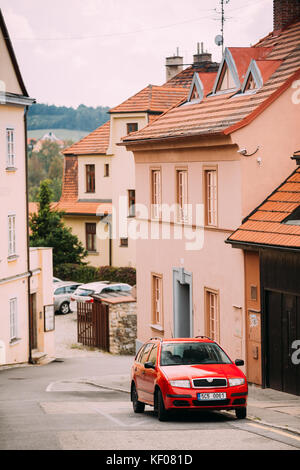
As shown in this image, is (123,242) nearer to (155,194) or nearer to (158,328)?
(155,194)

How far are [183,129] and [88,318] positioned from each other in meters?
13.3

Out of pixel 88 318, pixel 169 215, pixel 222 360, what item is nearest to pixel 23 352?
pixel 88 318

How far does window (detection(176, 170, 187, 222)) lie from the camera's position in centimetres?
2709

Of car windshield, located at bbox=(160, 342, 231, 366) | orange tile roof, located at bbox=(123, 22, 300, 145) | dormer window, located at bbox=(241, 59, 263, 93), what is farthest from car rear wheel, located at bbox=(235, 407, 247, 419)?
dormer window, located at bbox=(241, 59, 263, 93)

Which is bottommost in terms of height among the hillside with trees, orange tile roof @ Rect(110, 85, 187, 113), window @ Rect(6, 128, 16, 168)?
window @ Rect(6, 128, 16, 168)

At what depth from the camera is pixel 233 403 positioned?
602 inches

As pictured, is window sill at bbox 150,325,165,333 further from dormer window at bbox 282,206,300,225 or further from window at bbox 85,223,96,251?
window at bbox 85,223,96,251

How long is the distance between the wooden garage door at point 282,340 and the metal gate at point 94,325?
15339 mm

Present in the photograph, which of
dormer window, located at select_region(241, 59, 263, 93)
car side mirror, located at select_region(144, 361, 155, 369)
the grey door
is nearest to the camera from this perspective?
car side mirror, located at select_region(144, 361, 155, 369)

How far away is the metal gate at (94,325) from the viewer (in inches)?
1425

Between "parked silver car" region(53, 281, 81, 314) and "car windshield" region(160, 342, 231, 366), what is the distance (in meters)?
30.5

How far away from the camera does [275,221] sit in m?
21.1

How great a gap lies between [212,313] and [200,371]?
32.6 ft

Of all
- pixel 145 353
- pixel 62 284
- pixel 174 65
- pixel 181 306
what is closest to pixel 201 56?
pixel 174 65
